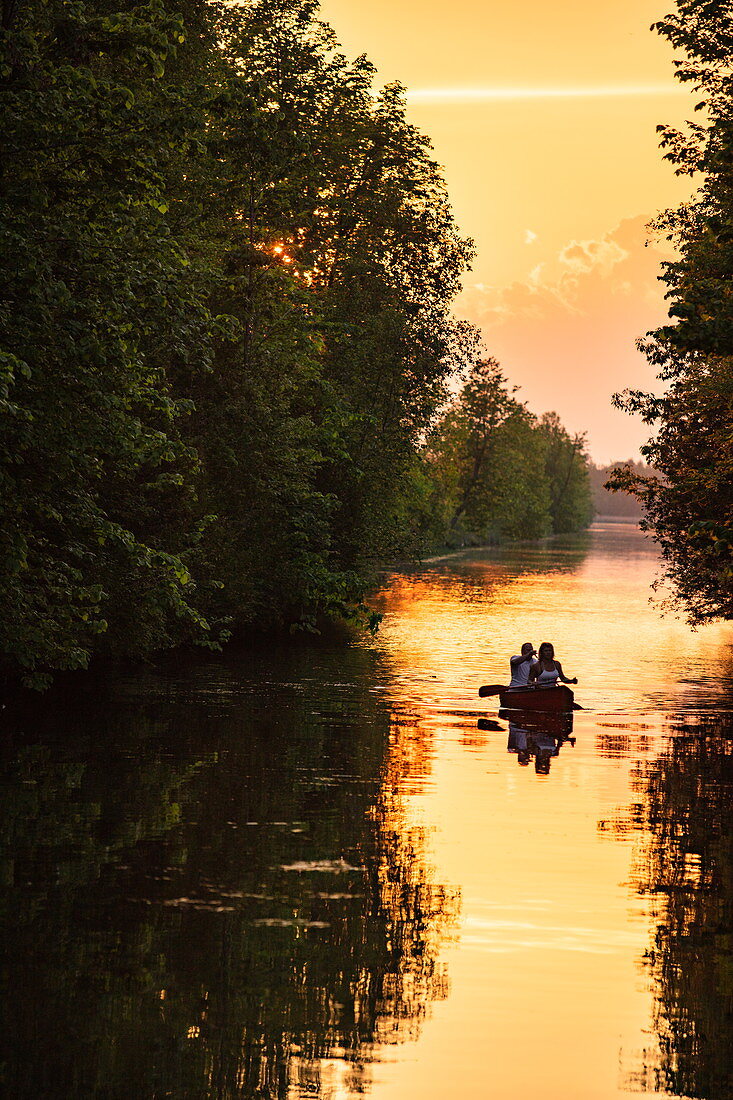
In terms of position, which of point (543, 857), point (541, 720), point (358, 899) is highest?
point (358, 899)

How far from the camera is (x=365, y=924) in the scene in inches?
501

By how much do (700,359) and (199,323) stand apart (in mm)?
17076

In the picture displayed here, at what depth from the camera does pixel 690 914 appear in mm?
13641

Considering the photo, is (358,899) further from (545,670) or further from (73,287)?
(545,670)

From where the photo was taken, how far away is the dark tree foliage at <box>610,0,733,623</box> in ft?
59.1

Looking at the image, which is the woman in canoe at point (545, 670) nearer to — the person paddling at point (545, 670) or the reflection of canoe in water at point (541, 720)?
the person paddling at point (545, 670)

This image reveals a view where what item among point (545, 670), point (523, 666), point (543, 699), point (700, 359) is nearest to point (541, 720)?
point (543, 699)

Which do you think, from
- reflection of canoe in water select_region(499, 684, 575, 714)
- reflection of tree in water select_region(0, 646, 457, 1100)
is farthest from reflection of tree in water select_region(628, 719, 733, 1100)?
reflection of canoe in water select_region(499, 684, 575, 714)

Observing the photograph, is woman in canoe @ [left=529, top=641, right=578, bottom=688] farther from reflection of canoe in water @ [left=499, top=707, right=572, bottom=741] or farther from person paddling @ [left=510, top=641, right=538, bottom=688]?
reflection of canoe in water @ [left=499, top=707, right=572, bottom=741]

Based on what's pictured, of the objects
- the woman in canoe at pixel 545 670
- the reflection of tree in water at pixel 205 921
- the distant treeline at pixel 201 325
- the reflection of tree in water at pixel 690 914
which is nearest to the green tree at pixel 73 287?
the distant treeline at pixel 201 325

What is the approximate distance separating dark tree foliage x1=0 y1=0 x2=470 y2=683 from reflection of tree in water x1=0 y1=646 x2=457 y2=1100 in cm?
291

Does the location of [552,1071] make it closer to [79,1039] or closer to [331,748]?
[79,1039]

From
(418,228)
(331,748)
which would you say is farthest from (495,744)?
(418,228)

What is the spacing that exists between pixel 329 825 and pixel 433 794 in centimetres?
296
